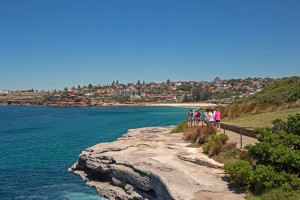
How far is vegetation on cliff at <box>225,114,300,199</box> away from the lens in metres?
11.5

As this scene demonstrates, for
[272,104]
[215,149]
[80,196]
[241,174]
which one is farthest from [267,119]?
[80,196]

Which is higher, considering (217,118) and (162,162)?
(217,118)

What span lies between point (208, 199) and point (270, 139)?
3463 millimetres

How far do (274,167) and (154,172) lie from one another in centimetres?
544

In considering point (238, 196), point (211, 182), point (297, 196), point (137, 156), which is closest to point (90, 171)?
point (137, 156)

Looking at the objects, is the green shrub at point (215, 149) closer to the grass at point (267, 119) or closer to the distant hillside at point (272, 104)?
the grass at point (267, 119)

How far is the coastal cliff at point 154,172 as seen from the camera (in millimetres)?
13112

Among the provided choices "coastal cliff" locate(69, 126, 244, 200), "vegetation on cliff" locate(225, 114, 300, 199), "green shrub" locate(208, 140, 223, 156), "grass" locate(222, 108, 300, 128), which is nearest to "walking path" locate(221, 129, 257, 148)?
"green shrub" locate(208, 140, 223, 156)

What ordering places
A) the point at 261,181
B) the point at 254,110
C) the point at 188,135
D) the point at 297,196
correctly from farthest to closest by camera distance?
1. the point at 254,110
2. the point at 188,135
3. the point at 261,181
4. the point at 297,196

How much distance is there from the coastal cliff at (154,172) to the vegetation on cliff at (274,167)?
709 millimetres

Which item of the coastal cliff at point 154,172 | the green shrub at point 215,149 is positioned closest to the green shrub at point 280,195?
the coastal cliff at point 154,172

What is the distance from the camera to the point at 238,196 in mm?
12164

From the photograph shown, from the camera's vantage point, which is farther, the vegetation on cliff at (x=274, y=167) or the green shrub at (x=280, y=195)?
the vegetation on cliff at (x=274, y=167)

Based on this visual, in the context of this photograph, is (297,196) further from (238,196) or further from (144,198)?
(144,198)
